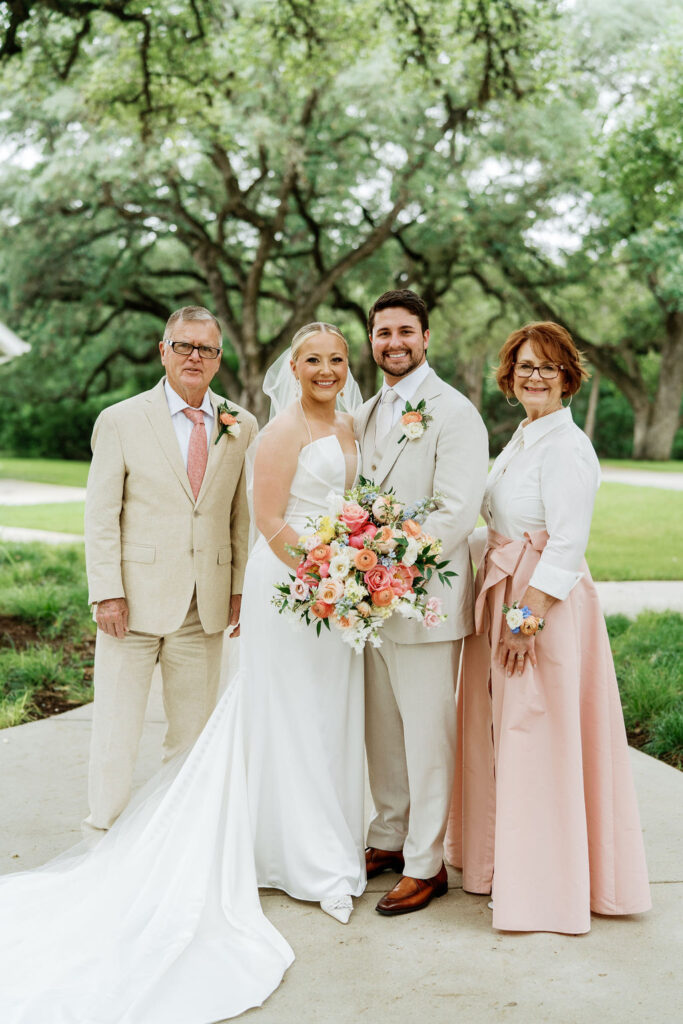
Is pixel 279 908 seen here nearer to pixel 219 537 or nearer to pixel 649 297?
pixel 219 537

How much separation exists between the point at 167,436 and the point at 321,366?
780mm

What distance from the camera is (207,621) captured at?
430 centimetres

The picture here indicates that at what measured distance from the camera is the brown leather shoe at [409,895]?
3756 millimetres

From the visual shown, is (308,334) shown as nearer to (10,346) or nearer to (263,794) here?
(263,794)

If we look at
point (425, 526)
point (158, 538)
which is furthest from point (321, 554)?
point (158, 538)

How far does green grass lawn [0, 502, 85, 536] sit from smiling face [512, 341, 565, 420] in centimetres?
1109

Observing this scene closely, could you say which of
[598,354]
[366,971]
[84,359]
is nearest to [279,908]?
[366,971]

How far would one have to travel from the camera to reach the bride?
3531 millimetres

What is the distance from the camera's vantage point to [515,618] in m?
3.63

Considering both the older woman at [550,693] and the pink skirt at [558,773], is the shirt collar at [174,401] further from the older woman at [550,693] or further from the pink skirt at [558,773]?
the pink skirt at [558,773]

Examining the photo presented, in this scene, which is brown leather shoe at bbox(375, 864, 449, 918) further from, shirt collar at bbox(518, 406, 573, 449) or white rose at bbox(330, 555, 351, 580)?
shirt collar at bbox(518, 406, 573, 449)

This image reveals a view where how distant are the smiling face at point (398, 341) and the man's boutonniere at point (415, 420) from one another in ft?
0.55

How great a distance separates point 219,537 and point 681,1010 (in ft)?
8.27

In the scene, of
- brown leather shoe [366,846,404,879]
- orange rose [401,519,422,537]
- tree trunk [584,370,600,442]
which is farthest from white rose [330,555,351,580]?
tree trunk [584,370,600,442]
